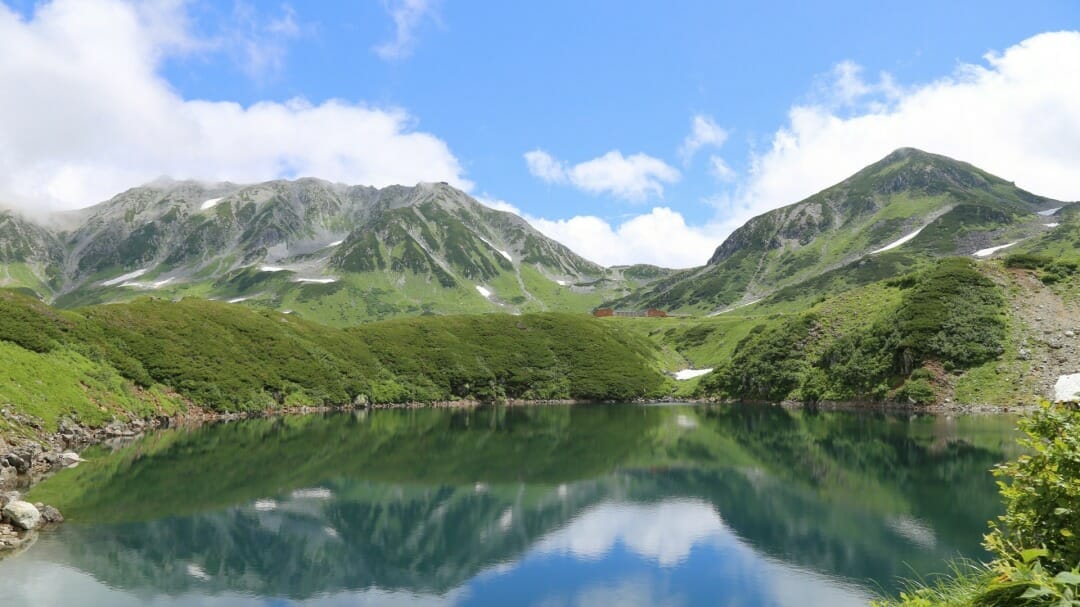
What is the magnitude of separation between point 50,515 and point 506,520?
82.0ft

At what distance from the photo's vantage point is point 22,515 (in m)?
30.2

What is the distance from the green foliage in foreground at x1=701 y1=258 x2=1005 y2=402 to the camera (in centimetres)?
9881

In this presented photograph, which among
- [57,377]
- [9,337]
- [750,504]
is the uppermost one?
[9,337]

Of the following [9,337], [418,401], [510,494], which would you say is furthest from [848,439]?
[9,337]

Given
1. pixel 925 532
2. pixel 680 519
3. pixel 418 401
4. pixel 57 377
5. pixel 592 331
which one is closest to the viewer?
pixel 925 532

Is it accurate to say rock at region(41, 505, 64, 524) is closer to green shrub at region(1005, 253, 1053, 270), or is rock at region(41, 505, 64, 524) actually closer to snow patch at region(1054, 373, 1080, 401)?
snow patch at region(1054, 373, 1080, 401)

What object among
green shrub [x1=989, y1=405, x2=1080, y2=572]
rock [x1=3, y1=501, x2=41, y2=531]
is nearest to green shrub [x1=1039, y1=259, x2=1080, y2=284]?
green shrub [x1=989, y1=405, x2=1080, y2=572]

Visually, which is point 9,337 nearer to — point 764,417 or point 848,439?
point 848,439

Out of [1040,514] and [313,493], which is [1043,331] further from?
[1040,514]

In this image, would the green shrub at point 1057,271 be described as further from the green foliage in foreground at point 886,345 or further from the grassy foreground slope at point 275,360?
the grassy foreground slope at point 275,360

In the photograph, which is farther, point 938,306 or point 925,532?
point 938,306

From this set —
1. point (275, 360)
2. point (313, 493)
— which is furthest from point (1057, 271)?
point (275, 360)

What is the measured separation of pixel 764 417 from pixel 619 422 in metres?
23.6

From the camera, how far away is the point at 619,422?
94.5 meters
